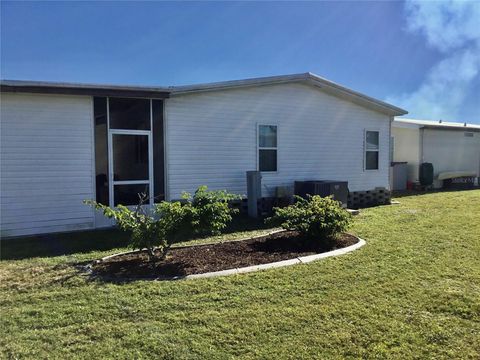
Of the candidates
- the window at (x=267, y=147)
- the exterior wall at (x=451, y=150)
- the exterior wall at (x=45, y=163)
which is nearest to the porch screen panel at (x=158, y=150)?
the exterior wall at (x=45, y=163)

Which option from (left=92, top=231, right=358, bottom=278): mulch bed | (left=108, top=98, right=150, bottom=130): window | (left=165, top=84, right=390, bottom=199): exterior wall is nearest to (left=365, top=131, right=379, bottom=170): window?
(left=165, top=84, right=390, bottom=199): exterior wall

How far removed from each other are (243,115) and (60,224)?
5.37m

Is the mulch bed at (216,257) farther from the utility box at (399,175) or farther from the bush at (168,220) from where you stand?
the utility box at (399,175)

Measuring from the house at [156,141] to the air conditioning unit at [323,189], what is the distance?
0.42 metres

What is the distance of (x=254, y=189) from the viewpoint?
983 centimetres

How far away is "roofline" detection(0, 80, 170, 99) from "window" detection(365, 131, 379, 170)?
24.4 feet

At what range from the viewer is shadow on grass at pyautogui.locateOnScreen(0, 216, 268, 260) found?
6315 millimetres

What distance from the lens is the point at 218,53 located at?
12320mm

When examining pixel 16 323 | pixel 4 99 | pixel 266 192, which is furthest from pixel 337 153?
pixel 16 323

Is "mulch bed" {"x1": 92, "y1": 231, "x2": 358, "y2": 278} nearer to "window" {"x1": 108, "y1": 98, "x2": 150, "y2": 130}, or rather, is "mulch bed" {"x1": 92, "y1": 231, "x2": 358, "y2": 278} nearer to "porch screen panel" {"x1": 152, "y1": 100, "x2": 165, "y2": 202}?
Result: "porch screen panel" {"x1": 152, "y1": 100, "x2": 165, "y2": 202}

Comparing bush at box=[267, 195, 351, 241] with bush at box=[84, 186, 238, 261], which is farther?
bush at box=[267, 195, 351, 241]

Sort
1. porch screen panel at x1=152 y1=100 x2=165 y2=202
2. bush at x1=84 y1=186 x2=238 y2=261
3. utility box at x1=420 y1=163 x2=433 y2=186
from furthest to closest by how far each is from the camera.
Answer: utility box at x1=420 y1=163 x2=433 y2=186 < porch screen panel at x1=152 y1=100 x2=165 y2=202 < bush at x1=84 y1=186 x2=238 y2=261

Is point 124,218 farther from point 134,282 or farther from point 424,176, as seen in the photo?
point 424,176

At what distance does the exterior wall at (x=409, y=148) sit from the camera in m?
18.2
